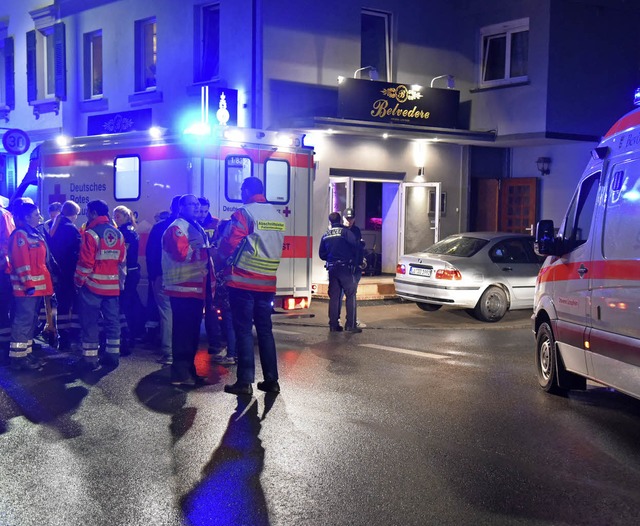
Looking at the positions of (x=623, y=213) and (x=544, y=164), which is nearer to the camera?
(x=623, y=213)

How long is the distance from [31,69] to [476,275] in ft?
47.1

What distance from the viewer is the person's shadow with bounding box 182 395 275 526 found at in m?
4.83

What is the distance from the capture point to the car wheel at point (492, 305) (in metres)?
13.9

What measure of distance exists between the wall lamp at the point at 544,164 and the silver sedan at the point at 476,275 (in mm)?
4840

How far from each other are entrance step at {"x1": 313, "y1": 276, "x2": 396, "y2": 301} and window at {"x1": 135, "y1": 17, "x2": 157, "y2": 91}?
20.7 feet

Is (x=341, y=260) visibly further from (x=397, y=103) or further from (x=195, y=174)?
(x=397, y=103)

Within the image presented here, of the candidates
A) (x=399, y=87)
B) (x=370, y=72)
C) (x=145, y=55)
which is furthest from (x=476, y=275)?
(x=145, y=55)

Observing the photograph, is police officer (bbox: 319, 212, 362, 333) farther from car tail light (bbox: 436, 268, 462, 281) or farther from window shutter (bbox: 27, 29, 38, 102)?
window shutter (bbox: 27, 29, 38, 102)

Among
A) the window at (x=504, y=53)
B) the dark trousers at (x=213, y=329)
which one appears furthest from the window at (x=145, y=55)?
the dark trousers at (x=213, y=329)

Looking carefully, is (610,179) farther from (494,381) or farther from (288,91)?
(288,91)

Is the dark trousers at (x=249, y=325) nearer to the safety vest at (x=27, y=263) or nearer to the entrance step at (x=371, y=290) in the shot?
the safety vest at (x=27, y=263)

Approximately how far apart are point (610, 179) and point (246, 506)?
3993mm

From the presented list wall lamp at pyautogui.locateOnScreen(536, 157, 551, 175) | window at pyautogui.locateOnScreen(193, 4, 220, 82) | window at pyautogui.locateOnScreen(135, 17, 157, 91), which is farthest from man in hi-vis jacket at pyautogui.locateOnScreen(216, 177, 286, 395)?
wall lamp at pyautogui.locateOnScreen(536, 157, 551, 175)

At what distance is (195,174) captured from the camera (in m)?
11.4
